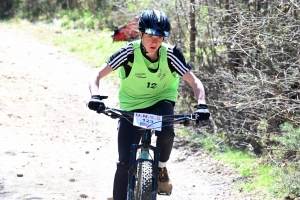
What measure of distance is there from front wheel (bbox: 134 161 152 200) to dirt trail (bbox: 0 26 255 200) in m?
1.88

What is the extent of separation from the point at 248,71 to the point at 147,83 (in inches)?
128

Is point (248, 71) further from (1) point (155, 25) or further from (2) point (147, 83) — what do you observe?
(1) point (155, 25)

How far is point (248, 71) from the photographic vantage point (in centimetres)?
786

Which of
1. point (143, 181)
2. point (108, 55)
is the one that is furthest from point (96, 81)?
point (108, 55)

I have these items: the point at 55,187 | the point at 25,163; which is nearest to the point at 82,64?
the point at 25,163

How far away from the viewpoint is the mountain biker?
15.5ft

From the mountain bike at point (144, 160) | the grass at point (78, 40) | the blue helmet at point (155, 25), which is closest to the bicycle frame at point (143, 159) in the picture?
the mountain bike at point (144, 160)

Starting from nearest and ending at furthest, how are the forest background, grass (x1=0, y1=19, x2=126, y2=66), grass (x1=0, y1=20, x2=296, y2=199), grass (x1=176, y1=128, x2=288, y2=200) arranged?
grass (x1=176, y1=128, x2=288, y2=200) < the forest background < grass (x1=0, y1=20, x2=296, y2=199) < grass (x1=0, y1=19, x2=126, y2=66)

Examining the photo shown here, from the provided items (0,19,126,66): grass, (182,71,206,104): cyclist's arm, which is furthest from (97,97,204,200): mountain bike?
(0,19,126,66): grass

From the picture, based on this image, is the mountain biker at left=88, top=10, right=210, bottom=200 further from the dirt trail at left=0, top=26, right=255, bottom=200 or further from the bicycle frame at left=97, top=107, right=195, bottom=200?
the dirt trail at left=0, top=26, right=255, bottom=200

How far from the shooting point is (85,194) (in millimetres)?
6367

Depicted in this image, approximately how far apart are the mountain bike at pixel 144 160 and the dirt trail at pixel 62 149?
5.94ft

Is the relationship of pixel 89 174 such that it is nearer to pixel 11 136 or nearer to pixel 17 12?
pixel 11 136

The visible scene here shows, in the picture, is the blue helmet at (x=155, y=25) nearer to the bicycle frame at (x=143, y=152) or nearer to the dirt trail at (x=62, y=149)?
the bicycle frame at (x=143, y=152)
